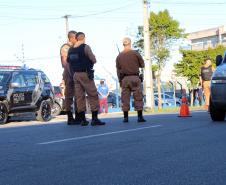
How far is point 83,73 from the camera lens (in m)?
10.7

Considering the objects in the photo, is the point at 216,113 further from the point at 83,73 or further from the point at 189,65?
the point at 189,65

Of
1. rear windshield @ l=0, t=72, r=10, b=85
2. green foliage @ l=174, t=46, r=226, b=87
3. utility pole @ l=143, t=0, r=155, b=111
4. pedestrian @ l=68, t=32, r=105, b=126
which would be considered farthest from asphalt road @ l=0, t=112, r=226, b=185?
green foliage @ l=174, t=46, r=226, b=87

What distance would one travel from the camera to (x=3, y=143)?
24.8 feet

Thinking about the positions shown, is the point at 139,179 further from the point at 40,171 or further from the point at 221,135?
the point at 221,135

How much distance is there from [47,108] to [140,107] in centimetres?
549

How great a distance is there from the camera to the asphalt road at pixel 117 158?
4.59 meters

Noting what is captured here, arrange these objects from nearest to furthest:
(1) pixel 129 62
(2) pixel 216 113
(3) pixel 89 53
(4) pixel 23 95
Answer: (3) pixel 89 53, (2) pixel 216 113, (1) pixel 129 62, (4) pixel 23 95

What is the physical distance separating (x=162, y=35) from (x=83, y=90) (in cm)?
3638

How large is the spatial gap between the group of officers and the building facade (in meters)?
79.5

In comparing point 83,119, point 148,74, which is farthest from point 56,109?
point 83,119

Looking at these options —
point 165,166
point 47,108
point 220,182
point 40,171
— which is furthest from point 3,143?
point 47,108

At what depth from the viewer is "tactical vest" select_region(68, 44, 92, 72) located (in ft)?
34.9

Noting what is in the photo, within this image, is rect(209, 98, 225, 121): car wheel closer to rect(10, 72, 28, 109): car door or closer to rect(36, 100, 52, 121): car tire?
rect(36, 100, 52, 121): car tire

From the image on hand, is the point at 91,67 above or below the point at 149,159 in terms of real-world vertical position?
above
